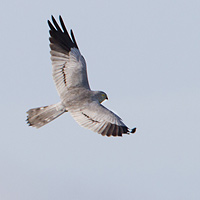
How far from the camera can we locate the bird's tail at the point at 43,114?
48.2 feet

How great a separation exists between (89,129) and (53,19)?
482 cm

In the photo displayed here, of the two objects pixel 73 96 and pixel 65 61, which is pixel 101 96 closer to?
pixel 73 96

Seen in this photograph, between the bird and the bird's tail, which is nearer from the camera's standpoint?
the bird

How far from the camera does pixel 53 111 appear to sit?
1481 centimetres

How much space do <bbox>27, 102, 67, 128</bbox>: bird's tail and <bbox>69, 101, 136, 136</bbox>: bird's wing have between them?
23.3 inches

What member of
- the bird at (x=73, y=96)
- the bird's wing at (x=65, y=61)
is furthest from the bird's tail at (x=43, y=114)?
the bird's wing at (x=65, y=61)

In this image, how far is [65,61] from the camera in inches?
634

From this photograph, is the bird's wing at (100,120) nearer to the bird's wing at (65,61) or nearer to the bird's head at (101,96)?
the bird's head at (101,96)

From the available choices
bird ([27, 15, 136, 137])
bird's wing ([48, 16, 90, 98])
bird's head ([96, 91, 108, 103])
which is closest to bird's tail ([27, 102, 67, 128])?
bird ([27, 15, 136, 137])

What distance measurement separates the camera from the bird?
45.4ft

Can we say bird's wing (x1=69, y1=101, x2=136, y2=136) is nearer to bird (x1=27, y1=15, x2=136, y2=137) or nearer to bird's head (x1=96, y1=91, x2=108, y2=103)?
bird (x1=27, y1=15, x2=136, y2=137)

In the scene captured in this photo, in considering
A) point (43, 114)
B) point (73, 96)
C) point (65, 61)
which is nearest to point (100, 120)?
point (73, 96)

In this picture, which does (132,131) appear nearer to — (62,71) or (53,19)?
(62,71)

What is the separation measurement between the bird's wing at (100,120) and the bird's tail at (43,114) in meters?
0.59
